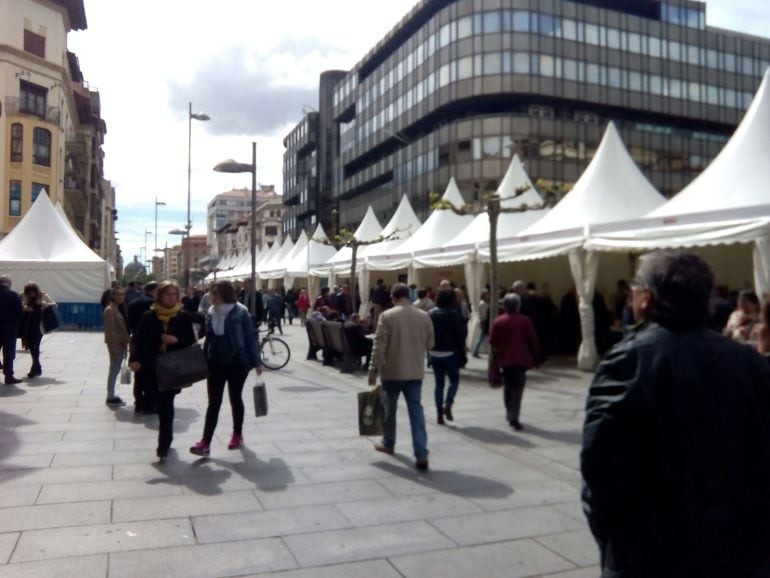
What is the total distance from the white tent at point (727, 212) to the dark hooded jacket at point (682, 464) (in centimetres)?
900

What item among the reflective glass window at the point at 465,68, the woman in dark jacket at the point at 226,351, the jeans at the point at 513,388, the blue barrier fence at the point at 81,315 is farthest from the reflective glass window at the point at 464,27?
the woman in dark jacket at the point at 226,351

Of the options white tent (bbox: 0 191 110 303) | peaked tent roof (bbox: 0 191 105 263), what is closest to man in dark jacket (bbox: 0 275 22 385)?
white tent (bbox: 0 191 110 303)

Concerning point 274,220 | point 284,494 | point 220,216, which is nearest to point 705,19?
point 284,494

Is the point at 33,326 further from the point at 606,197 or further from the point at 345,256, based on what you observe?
the point at 345,256

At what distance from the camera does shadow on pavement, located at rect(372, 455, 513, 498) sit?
5.67m

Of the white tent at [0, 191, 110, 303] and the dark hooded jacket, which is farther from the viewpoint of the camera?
the white tent at [0, 191, 110, 303]

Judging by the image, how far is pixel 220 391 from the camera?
6.98 meters

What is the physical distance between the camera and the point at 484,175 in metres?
47.2

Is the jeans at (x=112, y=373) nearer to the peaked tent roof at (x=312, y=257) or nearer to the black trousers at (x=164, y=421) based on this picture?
the black trousers at (x=164, y=421)

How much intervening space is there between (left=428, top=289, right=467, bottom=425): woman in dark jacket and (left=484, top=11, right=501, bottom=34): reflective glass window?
1691 inches

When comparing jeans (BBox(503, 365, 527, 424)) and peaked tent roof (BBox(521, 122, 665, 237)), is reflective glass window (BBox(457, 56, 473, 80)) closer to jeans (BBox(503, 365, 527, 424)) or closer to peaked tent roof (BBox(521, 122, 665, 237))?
peaked tent roof (BBox(521, 122, 665, 237))

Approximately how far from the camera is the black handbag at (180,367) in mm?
6438

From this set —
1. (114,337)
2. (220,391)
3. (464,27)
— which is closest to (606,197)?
(114,337)

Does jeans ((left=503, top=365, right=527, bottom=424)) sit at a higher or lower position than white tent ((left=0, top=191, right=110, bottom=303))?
lower
